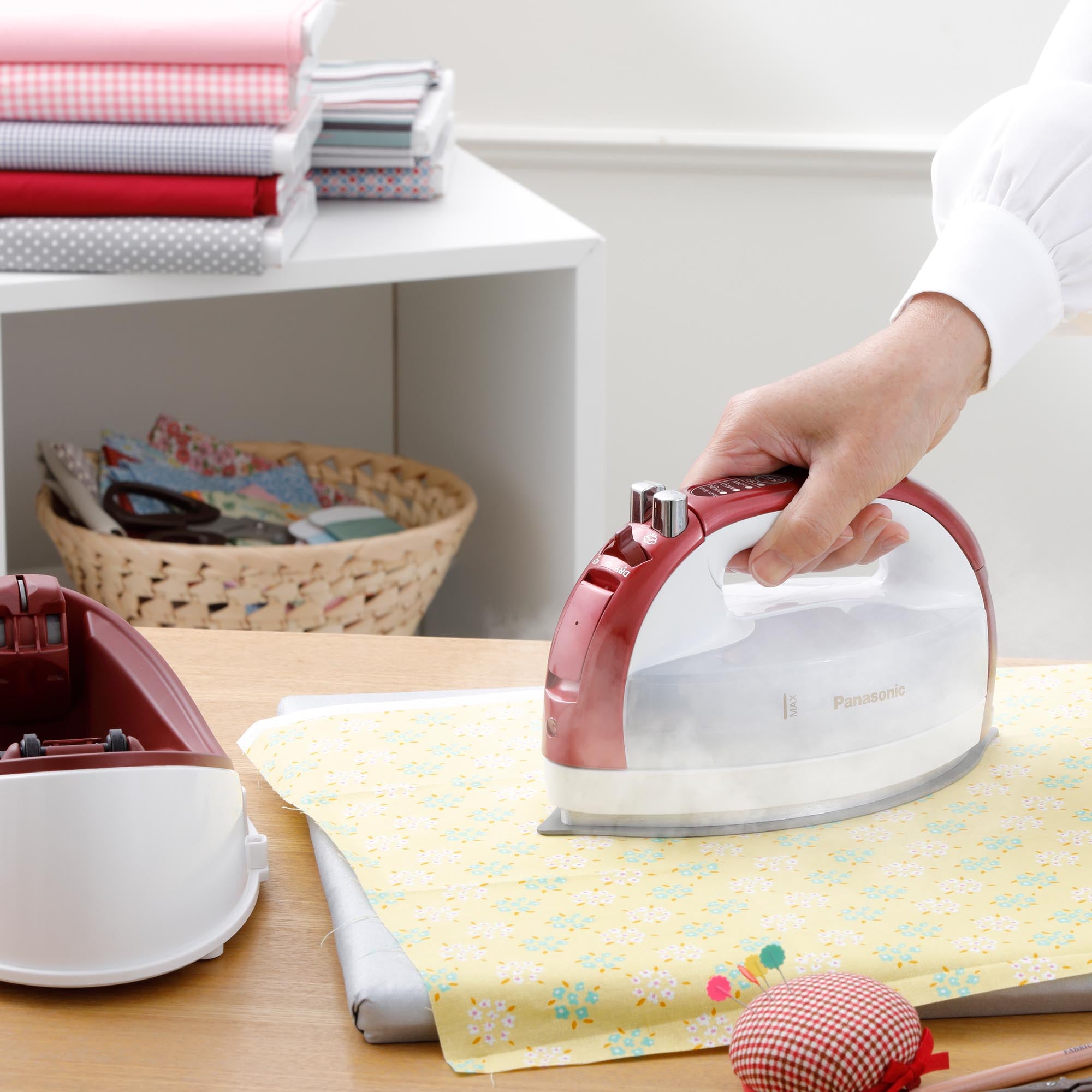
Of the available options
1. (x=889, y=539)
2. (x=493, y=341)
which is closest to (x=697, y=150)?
(x=493, y=341)

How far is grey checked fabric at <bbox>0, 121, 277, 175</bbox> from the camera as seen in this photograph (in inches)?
45.3

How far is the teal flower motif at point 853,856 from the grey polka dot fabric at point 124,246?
0.76m

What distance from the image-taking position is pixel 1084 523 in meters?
2.17

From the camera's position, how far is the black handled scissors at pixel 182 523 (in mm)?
1342

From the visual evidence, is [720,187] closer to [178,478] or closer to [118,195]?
[178,478]

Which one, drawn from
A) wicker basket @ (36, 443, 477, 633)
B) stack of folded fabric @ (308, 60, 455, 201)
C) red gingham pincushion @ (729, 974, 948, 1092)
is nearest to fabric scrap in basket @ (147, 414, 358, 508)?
wicker basket @ (36, 443, 477, 633)

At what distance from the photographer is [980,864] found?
591mm

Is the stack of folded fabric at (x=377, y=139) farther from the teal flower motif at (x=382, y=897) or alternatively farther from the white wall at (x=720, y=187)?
the teal flower motif at (x=382, y=897)

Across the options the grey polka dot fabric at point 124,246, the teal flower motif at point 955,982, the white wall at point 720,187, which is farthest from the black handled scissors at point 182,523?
the teal flower motif at point 955,982

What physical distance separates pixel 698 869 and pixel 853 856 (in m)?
0.07

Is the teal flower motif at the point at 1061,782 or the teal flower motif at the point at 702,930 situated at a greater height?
the teal flower motif at the point at 702,930

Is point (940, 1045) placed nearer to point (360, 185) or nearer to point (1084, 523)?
point (360, 185)

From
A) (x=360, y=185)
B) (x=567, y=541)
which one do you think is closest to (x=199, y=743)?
(x=567, y=541)

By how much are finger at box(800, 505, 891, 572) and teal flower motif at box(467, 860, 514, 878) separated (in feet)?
0.68
